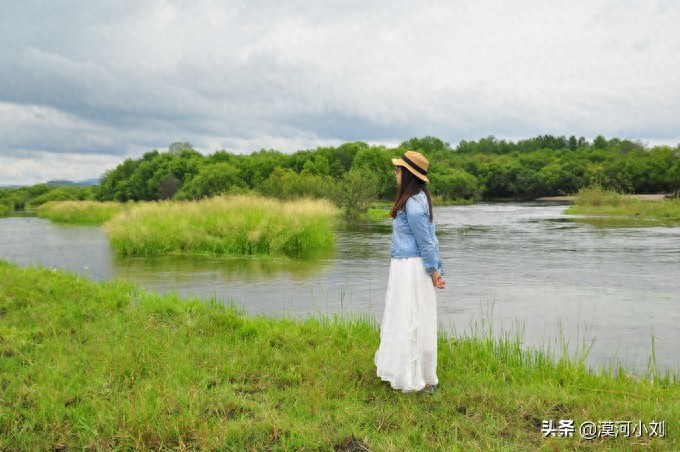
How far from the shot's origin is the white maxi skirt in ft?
15.7

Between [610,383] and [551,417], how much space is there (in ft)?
4.06

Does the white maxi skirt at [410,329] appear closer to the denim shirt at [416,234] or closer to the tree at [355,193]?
the denim shirt at [416,234]

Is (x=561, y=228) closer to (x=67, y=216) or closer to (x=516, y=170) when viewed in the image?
(x=67, y=216)

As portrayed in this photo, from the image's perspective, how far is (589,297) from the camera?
35.6ft

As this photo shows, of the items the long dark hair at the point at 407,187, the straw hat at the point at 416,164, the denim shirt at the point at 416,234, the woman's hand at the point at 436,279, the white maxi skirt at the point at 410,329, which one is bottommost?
the white maxi skirt at the point at 410,329

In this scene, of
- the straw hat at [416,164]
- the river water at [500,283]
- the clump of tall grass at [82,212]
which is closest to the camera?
the straw hat at [416,164]

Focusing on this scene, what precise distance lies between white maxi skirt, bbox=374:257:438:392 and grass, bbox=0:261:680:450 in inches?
7.8

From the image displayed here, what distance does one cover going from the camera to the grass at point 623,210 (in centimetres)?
3225

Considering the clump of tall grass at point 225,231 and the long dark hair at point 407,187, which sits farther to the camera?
the clump of tall grass at point 225,231

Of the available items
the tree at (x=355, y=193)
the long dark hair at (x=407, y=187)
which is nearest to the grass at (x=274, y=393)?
the long dark hair at (x=407, y=187)

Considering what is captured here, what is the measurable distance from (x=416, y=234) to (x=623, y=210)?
39.4m

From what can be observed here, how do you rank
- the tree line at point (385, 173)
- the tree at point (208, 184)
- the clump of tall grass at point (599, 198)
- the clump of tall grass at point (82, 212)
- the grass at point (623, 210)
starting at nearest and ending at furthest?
1. the grass at point (623, 210)
2. the clump of tall grass at point (82, 212)
3. the clump of tall grass at point (599, 198)
4. the tree at point (208, 184)
5. the tree line at point (385, 173)

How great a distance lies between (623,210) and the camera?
128 feet

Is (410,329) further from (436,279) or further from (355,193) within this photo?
(355,193)
